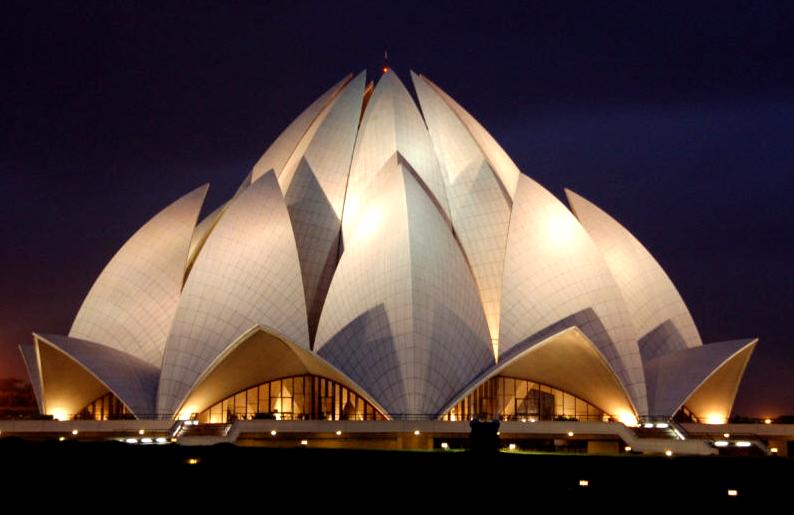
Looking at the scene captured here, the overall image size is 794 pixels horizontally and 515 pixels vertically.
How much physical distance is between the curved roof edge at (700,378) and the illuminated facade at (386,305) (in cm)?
9

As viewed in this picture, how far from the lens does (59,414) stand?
4225 centimetres

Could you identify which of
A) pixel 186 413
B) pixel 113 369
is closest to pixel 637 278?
pixel 186 413

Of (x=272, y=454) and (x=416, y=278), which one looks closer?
(x=272, y=454)

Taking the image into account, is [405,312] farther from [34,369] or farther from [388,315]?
[34,369]

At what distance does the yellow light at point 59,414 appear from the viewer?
138 ft

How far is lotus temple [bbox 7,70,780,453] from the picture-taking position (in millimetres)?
35750

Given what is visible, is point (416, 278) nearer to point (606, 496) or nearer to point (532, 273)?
point (532, 273)

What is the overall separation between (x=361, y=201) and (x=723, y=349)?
52.2 ft

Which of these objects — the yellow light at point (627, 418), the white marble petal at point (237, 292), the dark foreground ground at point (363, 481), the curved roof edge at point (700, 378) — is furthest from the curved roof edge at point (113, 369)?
the curved roof edge at point (700, 378)

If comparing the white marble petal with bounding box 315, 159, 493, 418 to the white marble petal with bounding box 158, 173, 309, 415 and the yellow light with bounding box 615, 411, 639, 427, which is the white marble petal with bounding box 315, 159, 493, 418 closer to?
the white marble petal with bounding box 158, 173, 309, 415

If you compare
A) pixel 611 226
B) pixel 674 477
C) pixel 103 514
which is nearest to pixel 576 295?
pixel 611 226

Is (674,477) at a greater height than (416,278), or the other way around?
(416,278)

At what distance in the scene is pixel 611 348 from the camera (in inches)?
1502

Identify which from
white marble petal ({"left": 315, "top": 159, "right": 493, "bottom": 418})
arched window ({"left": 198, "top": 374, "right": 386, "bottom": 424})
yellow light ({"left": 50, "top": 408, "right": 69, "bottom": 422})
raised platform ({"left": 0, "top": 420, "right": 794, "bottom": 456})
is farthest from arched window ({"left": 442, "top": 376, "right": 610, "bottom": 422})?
yellow light ({"left": 50, "top": 408, "right": 69, "bottom": 422})
